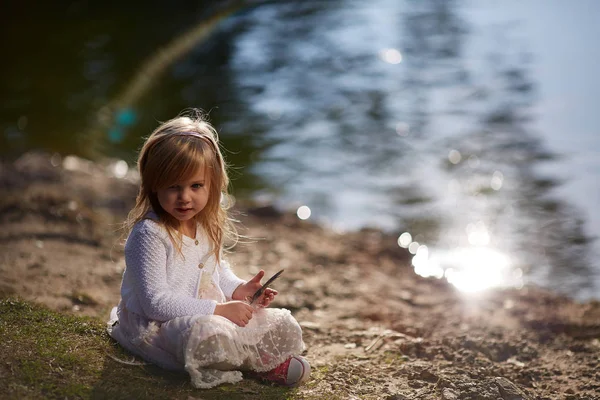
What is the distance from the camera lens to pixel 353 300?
5000 millimetres

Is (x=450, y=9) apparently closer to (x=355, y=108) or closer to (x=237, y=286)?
(x=355, y=108)

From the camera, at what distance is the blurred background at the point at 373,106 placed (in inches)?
300

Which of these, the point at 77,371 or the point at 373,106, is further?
the point at 373,106

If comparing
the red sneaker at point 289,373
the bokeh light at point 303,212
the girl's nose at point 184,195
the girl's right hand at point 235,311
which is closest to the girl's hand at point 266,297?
the girl's right hand at point 235,311

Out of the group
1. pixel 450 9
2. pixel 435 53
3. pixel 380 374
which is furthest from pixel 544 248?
pixel 450 9

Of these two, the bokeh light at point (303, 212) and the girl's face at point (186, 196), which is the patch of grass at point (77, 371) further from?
the bokeh light at point (303, 212)

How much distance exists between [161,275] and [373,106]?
8.66m

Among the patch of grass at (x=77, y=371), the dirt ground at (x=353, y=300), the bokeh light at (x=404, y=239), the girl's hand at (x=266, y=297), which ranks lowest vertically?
the bokeh light at (x=404, y=239)

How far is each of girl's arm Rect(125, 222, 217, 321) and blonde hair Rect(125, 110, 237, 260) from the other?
9 centimetres

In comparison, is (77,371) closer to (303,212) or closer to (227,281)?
(227,281)

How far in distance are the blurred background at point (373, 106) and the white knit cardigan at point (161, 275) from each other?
356 cm

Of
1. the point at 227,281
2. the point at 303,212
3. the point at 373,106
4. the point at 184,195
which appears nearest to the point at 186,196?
the point at 184,195

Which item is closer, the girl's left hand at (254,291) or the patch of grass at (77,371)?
the patch of grass at (77,371)

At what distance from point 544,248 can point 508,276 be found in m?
0.68
